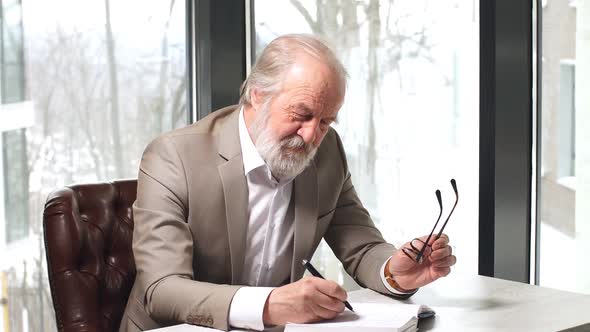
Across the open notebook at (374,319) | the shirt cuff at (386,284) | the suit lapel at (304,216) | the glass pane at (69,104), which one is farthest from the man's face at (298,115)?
the glass pane at (69,104)

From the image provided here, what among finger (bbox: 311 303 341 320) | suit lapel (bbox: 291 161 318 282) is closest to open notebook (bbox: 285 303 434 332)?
finger (bbox: 311 303 341 320)

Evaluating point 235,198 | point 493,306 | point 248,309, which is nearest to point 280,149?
point 235,198

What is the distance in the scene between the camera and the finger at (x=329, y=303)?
1587mm

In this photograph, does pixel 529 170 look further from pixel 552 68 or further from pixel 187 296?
pixel 187 296

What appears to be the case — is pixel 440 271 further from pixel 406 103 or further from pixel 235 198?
pixel 406 103

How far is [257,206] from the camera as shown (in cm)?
211

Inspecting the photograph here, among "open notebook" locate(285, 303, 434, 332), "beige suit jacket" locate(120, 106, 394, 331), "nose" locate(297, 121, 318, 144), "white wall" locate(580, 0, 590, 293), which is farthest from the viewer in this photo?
"white wall" locate(580, 0, 590, 293)

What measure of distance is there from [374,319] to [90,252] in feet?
2.71

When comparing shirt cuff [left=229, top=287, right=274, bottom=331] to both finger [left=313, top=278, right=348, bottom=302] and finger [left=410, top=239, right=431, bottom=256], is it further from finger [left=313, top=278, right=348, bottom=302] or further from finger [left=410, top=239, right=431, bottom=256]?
finger [left=410, top=239, right=431, bottom=256]

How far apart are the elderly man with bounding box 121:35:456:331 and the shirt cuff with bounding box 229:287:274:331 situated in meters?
0.02

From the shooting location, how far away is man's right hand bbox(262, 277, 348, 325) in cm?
158

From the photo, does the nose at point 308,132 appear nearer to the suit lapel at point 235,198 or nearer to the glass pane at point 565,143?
the suit lapel at point 235,198

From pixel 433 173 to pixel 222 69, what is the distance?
910 mm

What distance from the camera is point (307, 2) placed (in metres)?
3.27
